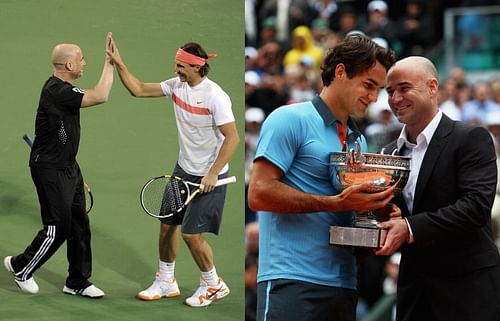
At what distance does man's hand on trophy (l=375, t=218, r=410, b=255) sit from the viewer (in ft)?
11.0

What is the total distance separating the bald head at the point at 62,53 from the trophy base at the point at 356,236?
101 centimetres

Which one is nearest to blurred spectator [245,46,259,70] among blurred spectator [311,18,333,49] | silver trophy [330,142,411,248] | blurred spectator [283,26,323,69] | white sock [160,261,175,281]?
blurred spectator [283,26,323,69]

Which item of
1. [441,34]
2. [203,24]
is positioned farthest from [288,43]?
[203,24]

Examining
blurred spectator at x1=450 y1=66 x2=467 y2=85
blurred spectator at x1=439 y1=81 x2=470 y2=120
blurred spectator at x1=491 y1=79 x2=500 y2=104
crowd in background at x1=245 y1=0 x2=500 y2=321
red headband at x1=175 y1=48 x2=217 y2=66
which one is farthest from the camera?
blurred spectator at x1=450 y1=66 x2=467 y2=85

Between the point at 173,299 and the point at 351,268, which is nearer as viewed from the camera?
the point at 351,268

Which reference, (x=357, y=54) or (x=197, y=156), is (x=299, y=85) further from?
(x=357, y=54)

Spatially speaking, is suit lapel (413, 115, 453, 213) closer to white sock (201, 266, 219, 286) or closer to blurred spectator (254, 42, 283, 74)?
white sock (201, 266, 219, 286)

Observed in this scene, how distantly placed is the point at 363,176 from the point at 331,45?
21.6 ft

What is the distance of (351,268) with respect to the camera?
11.3ft

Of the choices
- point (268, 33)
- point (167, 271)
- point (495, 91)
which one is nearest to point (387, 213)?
point (167, 271)

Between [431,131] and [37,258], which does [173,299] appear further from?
[431,131]

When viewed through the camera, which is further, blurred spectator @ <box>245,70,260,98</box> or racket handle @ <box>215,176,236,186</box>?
blurred spectator @ <box>245,70,260,98</box>

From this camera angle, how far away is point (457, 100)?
379 inches

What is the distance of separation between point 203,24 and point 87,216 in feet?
2.46
